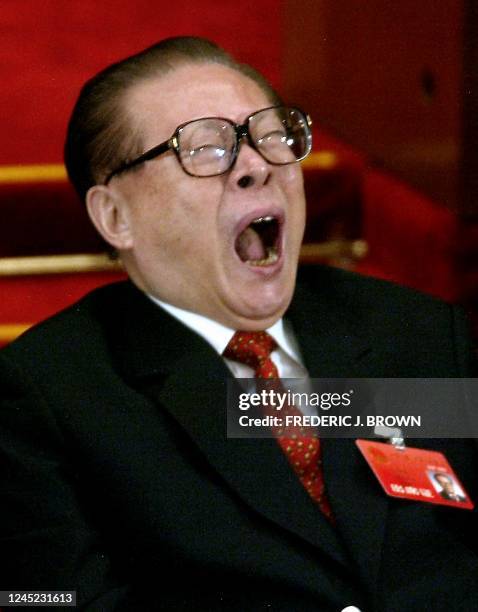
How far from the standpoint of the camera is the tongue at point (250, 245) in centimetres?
169

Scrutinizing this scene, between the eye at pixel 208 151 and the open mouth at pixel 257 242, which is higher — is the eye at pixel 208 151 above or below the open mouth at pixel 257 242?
above

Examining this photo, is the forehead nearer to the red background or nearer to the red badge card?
the red badge card

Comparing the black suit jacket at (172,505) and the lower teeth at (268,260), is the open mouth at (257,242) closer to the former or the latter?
the lower teeth at (268,260)

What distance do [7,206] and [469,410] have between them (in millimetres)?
1078

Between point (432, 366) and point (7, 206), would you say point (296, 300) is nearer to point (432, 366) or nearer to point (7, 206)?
point (432, 366)

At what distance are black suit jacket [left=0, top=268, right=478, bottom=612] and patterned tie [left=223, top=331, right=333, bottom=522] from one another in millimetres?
25

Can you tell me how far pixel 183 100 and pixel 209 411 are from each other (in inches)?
17.5

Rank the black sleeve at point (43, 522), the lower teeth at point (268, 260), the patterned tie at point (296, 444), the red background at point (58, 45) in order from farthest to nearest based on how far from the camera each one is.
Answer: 1. the red background at point (58, 45)
2. the lower teeth at point (268, 260)
3. the patterned tie at point (296, 444)
4. the black sleeve at point (43, 522)

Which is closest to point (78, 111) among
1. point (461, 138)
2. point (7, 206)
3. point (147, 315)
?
point (147, 315)

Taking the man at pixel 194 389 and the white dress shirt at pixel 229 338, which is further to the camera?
the white dress shirt at pixel 229 338

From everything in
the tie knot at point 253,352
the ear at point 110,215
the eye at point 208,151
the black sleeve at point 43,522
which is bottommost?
the black sleeve at point 43,522

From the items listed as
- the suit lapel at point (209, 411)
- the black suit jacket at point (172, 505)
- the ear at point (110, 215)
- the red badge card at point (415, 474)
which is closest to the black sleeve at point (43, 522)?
the black suit jacket at point (172, 505)

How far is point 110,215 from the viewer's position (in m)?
1.63
